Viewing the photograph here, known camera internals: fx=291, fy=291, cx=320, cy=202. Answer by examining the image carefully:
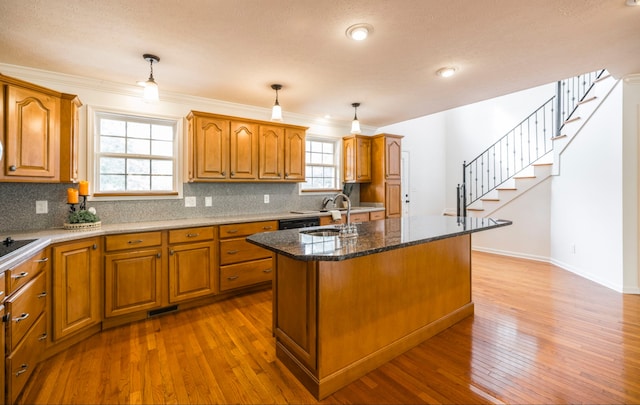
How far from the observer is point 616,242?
3500mm

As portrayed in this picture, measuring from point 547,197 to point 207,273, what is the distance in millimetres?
5378

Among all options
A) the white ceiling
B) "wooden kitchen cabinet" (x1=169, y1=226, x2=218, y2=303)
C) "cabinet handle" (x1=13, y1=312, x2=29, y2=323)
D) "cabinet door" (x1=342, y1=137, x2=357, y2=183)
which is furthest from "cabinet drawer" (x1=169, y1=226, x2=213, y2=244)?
"cabinet door" (x1=342, y1=137, x2=357, y2=183)

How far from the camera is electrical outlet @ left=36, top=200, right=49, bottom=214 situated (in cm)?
278

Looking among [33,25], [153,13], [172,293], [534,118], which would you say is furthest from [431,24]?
[534,118]

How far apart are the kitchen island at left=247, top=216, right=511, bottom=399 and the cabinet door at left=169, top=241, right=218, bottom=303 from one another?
1317 millimetres

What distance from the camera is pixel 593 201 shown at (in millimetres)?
3893

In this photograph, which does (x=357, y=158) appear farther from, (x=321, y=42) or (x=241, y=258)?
(x=321, y=42)

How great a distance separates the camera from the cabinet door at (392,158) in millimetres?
5043

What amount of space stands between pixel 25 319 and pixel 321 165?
394 cm

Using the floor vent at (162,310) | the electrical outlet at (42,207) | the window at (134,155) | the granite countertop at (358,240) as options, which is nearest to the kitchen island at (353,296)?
the granite countertop at (358,240)

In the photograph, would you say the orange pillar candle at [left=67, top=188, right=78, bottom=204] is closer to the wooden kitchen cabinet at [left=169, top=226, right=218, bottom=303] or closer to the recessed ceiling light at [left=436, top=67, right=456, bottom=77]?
the wooden kitchen cabinet at [left=169, top=226, right=218, bottom=303]

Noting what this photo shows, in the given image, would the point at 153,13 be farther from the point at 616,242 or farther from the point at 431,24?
the point at 616,242

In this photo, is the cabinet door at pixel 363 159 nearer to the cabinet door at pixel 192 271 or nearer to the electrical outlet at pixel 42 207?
the cabinet door at pixel 192 271

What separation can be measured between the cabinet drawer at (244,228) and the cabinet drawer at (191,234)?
15 cm
